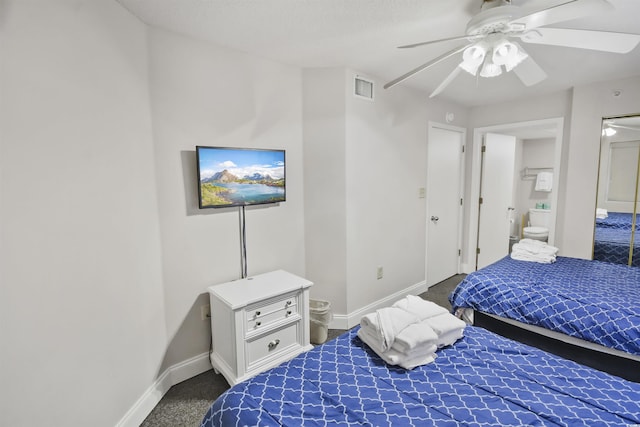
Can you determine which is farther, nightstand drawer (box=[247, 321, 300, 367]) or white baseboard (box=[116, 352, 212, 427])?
nightstand drawer (box=[247, 321, 300, 367])

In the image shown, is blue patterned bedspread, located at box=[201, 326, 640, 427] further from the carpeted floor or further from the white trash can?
the white trash can

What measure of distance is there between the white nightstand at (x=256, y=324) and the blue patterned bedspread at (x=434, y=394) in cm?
67

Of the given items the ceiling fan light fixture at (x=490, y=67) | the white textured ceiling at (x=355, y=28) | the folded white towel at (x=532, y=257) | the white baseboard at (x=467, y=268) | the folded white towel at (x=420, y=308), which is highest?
the white textured ceiling at (x=355, y=28)

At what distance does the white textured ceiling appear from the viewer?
1.77 m

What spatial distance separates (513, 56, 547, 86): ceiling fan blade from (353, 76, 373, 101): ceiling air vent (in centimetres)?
124

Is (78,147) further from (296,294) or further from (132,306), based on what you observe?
(296,294)

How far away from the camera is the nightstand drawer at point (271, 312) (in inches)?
81.6

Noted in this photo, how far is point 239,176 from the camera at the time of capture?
7.73ft

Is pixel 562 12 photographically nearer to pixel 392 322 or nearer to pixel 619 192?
pixel 392 322

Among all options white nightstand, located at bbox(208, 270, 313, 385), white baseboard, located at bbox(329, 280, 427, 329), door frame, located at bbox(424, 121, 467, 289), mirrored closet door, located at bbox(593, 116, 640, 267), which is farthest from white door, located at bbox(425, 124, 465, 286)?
white nightstand, located at bbox(208, 270, 313, 385)

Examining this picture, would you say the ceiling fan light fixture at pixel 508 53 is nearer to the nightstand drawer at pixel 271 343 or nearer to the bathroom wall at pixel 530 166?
the nightstand drawer at pixel 271 343

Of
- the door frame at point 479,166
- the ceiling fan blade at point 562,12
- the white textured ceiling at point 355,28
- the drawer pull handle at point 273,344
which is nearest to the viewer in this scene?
the ceiling fan blade at point 562,12

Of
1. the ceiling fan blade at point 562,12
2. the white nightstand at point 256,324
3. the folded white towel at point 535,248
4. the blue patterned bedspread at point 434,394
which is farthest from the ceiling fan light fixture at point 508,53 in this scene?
the folded white towel at point 535,248

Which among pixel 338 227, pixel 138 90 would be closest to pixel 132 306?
pixel 138 90
